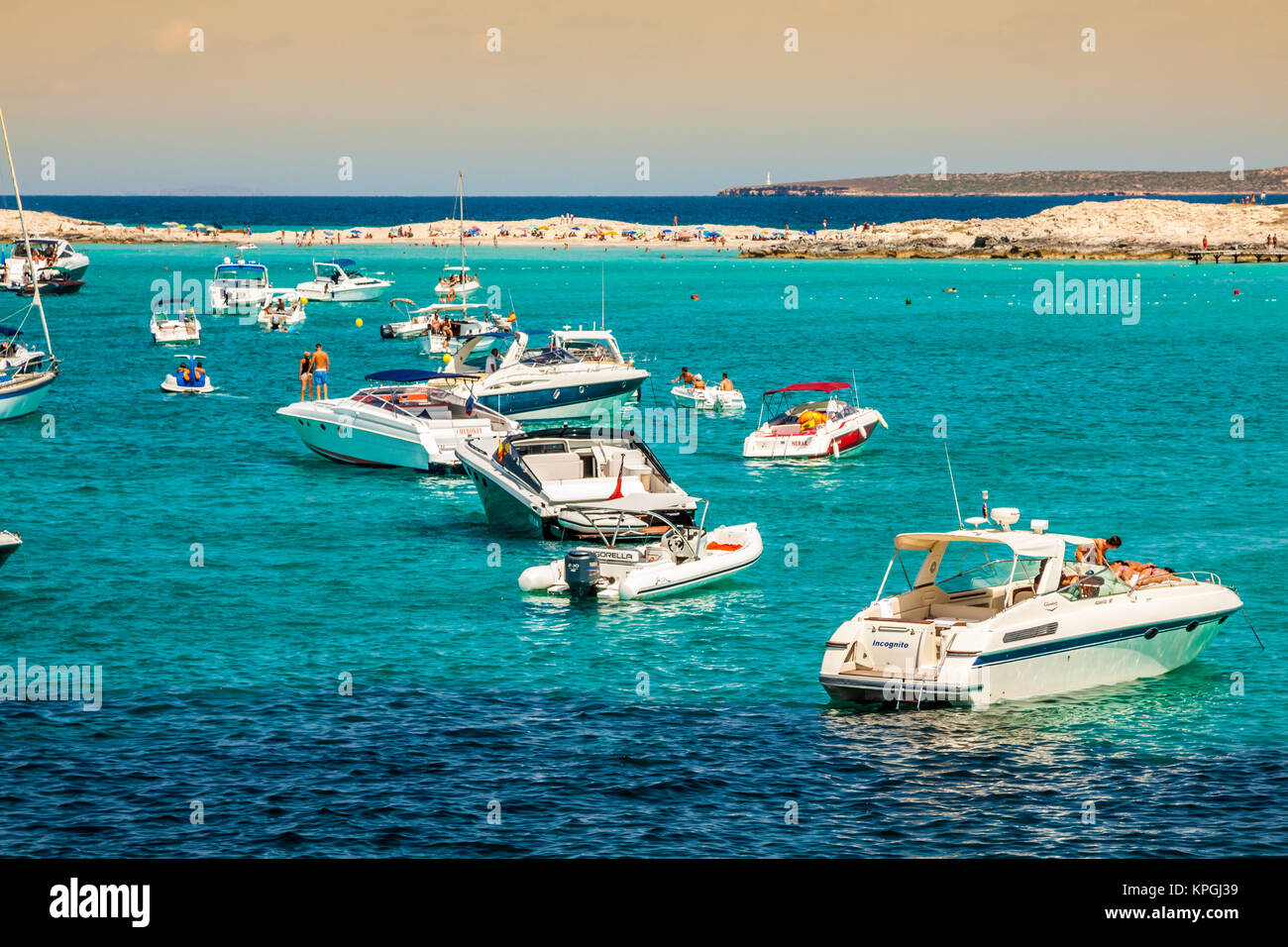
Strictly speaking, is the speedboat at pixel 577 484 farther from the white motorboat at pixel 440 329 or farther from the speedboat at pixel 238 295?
the speedboat at pixel 238 295

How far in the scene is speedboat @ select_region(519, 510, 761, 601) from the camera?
86.2 ft

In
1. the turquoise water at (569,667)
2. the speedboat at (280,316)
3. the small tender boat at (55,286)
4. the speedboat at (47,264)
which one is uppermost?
the speedboat at (47,264)

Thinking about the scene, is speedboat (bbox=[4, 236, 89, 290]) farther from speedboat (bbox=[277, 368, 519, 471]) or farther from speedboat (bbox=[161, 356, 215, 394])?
speedboat (bbox=[277, 368, 519, 471])

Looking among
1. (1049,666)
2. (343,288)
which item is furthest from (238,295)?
(1049,666)

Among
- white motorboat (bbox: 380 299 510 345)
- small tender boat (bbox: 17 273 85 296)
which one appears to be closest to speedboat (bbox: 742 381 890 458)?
white motorboat (bbox: 380 299 510 345)

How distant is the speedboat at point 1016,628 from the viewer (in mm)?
19406

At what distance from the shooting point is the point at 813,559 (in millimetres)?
29906

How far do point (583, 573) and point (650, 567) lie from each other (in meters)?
1.41

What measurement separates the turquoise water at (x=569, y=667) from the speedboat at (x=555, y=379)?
4149mm

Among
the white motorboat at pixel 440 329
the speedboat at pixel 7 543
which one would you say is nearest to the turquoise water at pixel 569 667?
the speedboat at pixel 7 543

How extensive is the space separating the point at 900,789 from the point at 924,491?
21759 millimetres

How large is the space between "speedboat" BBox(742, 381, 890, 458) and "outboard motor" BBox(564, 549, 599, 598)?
16087 millimetres

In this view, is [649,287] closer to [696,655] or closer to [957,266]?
[957,266]

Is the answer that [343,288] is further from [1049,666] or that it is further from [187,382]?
[1049,666]
